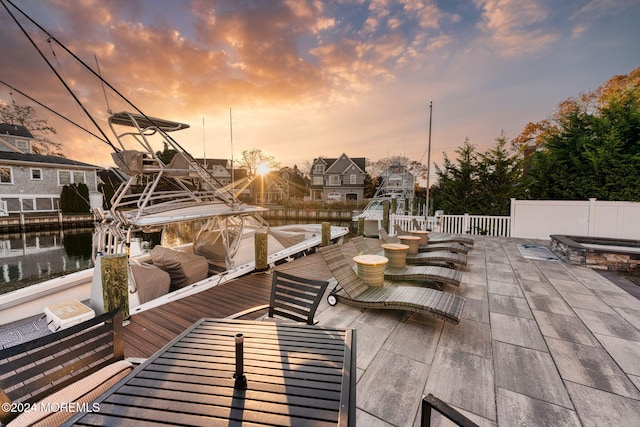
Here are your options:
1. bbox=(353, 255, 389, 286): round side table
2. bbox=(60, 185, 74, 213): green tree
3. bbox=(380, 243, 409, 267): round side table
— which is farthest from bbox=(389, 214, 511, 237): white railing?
bbox=(60, 185, 74, 213): green tree

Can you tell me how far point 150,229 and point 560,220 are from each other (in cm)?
1400

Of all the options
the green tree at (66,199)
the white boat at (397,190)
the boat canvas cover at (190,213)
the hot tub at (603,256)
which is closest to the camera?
the boat canvas cover at (190,213)

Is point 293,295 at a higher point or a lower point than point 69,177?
lower

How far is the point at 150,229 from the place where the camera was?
18.2 feet

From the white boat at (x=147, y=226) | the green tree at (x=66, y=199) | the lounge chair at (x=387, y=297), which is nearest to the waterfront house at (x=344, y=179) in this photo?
the green tree at (x=66, y=199)

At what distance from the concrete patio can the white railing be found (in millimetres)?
6744

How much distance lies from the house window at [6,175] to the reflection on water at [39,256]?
17.3 feet

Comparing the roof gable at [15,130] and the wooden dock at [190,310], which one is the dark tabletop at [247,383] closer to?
the wooden dock at [190,310]

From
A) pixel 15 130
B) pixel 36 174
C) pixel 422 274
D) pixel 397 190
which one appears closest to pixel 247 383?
pixel 422 274

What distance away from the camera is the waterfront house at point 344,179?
121ft

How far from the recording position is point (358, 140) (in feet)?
83.8

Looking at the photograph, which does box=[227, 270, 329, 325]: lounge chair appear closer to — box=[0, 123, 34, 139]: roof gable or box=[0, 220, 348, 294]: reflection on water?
box=[0, 220, 348, 294]: reflection on water

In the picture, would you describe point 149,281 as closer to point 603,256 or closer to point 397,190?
point 603,256

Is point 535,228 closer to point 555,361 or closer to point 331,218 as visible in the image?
point 555,361
